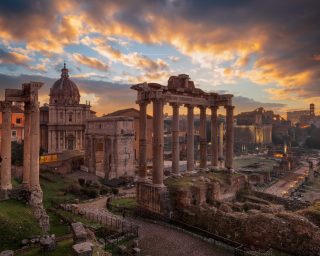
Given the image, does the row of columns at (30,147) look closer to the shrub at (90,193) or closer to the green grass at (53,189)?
the green grass at (53,189)

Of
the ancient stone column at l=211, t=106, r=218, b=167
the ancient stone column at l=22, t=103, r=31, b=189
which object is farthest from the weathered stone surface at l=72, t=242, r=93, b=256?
the ancient stone column at l=211, t=106, r=218, b=167

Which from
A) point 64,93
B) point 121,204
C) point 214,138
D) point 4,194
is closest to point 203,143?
point 214,138

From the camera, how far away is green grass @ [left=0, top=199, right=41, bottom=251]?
12828mm

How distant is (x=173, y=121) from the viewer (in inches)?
902

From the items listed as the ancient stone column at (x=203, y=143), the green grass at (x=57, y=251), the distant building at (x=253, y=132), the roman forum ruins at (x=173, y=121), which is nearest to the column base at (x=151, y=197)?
the roman forum ruins at (x=173, y=121)

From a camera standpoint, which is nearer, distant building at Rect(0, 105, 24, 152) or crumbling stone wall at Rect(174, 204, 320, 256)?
crumbling stone wall at Rect(174, 204, 320, 256)

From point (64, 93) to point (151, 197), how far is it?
4042cm

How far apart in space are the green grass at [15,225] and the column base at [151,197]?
24.1 ft

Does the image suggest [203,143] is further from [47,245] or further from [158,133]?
[47,245]

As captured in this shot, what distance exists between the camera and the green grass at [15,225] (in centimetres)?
1283

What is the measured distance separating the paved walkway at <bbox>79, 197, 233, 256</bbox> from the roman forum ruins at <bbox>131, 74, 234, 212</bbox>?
2.10 m

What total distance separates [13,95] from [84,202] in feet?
39.5

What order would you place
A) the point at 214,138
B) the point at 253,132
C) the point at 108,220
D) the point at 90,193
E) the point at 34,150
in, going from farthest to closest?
the point at 253,132 < the point at 90,193 < the point at 214,138 < the point at 108,220 < the point at 34,150

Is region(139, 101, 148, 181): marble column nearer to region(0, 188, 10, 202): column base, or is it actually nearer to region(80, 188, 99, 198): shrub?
region(0, 188, 10, 202): column base
